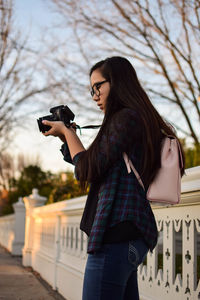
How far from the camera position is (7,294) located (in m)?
5.15

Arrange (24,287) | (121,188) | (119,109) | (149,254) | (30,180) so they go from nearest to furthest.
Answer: (121,188) → (119,109) → (149,254) → (24,287) → (30,180)

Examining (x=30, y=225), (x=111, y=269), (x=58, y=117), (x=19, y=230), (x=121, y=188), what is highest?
(x=58, y=117)

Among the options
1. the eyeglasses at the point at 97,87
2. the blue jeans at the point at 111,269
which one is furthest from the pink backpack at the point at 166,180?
the eyeglasses at the point at 97,87

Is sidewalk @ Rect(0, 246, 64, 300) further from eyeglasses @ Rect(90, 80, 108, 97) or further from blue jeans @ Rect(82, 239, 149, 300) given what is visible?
eyeglasses @ Rect(90, 80, 108, 97)

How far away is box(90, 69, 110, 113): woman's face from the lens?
6.22 feet

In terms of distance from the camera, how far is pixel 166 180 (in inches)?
70.1

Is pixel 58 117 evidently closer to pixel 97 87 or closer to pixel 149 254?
pixel 97 87

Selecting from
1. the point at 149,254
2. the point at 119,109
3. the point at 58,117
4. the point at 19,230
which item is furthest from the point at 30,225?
the point at 119,109

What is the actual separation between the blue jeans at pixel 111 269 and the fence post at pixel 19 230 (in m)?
10.5

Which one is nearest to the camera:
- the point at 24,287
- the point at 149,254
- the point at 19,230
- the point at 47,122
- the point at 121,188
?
the point at 121,188

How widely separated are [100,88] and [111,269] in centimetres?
79

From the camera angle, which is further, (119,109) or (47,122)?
(47,122)

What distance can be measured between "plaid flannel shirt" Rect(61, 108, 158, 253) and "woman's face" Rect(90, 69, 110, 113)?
0.49ft

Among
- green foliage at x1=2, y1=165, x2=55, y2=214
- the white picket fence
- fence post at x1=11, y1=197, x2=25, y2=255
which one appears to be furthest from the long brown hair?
green foliage at x1=2, y1=165, x2=55, y2=214
